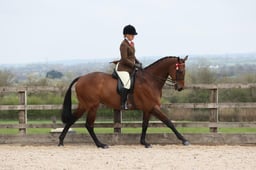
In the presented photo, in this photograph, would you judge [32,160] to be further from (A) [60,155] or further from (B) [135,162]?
(B) [135,162]

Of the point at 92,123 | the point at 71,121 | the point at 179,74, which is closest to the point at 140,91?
the point at 179,74

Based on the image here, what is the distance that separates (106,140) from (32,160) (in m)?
2.70

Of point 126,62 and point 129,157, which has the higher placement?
point 126,62

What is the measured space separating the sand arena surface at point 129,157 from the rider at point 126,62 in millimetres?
1201

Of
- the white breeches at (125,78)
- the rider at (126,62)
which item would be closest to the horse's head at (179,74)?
the rider at (126,62)

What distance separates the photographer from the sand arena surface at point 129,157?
8.99 metres

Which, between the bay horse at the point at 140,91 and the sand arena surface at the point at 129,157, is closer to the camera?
the sand arena surface at the point at 129,157

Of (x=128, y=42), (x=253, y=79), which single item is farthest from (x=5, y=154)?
(x=253, y=79)

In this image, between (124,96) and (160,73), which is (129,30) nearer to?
(160,73)

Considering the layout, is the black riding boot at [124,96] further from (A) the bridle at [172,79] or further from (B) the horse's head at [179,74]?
(B) the horse's head at [179,74]

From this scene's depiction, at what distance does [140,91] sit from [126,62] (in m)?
0.66

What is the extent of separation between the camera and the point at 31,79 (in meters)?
29.7

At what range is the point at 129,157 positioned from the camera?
9.95 meters

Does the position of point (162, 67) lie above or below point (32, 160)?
above
